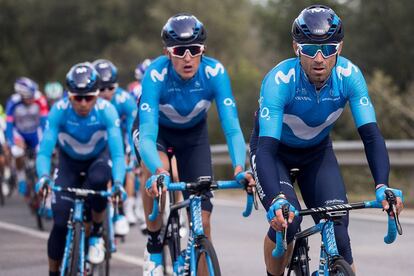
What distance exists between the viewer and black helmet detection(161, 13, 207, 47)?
21.1 feet

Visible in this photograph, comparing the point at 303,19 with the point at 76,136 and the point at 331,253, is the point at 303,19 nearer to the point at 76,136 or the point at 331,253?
the point at 331,253

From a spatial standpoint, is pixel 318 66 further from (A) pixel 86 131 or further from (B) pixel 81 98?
(A) pixel 86 131

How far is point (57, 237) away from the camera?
744 cm

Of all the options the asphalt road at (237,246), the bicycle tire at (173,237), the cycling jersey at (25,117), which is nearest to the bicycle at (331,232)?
the bicycle tire at (173,237)

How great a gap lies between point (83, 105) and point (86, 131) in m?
0.30

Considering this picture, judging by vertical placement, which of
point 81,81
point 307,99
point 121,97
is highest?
point 121,97

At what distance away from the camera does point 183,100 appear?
22.5 feet

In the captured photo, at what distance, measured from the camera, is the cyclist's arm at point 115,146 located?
303 inches

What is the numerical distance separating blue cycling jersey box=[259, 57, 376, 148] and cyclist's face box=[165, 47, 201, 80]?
1144 mm

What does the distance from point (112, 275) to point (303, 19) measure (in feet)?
14.0

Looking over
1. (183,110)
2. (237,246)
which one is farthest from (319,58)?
(237,246)

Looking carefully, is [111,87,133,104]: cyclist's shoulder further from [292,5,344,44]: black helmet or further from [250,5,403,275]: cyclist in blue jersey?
[292,5,344,44]: black helmet

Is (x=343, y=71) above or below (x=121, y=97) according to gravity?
below

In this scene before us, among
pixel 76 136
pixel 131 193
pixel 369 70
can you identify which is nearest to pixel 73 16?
pixel 369 70
